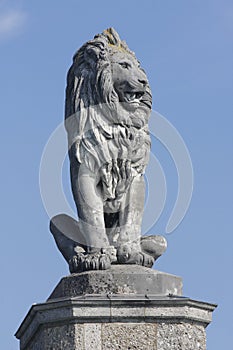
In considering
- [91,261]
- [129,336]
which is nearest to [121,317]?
[129,336]

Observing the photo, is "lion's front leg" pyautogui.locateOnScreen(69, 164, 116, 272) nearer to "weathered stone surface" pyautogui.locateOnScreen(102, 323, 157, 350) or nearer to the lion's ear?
"weathered stone surface" pyautogui.locateOnScreen(102, 323, 157, 350)

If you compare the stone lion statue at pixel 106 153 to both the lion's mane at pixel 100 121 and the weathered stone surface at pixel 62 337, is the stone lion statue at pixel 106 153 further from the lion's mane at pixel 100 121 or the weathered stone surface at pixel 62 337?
the weathered stone surface at pixel 62 337

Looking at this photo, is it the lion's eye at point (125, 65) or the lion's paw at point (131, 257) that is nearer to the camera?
the lion's paw at point (131, 257)

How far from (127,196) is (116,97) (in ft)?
4.64

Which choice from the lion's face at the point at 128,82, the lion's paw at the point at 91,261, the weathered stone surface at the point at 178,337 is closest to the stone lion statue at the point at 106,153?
the lion's face at the point at 128,82

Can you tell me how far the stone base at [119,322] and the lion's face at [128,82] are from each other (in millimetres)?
2996

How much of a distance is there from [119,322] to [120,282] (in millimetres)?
616

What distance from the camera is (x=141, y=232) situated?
691 inches

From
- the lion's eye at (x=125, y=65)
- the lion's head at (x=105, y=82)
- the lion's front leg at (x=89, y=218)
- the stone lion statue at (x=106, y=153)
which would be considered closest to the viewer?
the lion's front leg at (x=89, y=218)

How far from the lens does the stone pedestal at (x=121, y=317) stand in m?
16.0

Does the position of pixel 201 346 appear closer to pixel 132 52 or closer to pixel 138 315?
pixel 138 315

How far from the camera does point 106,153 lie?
57.0ft

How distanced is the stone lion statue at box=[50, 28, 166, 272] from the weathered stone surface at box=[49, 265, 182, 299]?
1.68 feet

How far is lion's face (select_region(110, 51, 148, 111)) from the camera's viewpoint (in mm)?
17547
